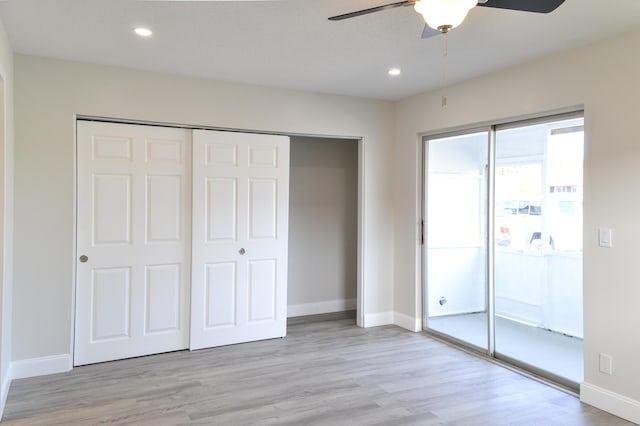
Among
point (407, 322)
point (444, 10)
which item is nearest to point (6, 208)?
point (444, 10)

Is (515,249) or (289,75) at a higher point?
(289,75)

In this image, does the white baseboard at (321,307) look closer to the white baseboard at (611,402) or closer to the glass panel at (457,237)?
the glass panel at (457,237)

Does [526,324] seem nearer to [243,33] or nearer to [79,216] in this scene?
[243,33]

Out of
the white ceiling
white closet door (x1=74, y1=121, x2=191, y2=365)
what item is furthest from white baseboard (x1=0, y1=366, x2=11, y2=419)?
the white ceiling

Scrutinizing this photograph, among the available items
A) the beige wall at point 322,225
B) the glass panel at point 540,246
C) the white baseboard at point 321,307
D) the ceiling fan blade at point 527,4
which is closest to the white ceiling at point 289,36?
the ceiling fan blade at point 527,4

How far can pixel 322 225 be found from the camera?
5734 mm

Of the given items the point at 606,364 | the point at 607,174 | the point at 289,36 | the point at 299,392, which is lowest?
the point at 299,392

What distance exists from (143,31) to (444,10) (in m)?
2.13

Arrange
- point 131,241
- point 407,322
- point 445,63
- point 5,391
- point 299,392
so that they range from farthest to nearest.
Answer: point 407,322
point 131,241
point 445,63
point 299,392
point 5,391

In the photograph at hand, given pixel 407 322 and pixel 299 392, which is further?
pixel 407 322

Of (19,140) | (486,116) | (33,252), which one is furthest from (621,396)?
(19,140)

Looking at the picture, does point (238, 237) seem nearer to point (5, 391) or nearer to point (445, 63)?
point (5, 391)

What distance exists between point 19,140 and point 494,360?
447cm

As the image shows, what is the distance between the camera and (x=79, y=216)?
373cm
